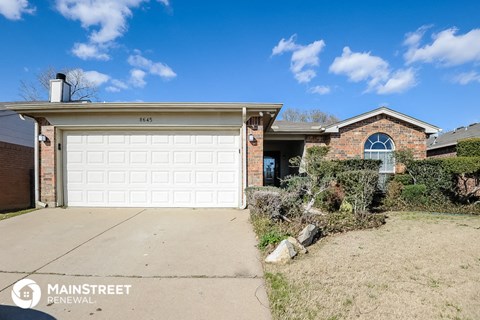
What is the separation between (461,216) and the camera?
7035 mm

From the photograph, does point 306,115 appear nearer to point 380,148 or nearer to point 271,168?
point 271,168

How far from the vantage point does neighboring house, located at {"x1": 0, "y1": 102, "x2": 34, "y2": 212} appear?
984 cm

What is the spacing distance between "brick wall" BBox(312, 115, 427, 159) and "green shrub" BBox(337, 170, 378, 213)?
4.33 metres

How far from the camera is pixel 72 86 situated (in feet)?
78.8

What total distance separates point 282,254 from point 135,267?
2.23m

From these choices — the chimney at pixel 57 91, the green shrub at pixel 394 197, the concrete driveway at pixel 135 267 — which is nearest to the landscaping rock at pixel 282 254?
the concrete driveway at pixel 135 267

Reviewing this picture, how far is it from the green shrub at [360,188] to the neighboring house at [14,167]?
1238 cm

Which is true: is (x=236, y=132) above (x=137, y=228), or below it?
above

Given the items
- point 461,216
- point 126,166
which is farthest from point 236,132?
point 461,216

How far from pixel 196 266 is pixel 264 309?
4.70 feet

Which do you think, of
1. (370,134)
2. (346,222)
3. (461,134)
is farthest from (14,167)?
(461,134)

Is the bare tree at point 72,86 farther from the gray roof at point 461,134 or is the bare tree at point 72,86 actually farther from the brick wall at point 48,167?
the gray roof at point 461,134

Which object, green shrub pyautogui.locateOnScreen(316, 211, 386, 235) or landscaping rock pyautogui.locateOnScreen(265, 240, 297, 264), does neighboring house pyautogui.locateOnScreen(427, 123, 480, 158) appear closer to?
green shrub pyautogui.locateOnScreen(316, 211, 386, 235)

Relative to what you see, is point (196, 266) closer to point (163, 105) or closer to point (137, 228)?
point (137, 228)
